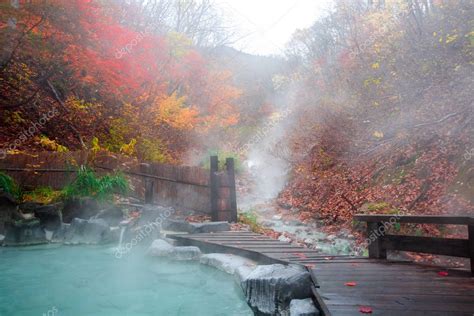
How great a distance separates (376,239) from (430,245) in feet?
3.04

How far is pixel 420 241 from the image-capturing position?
4.64 meters

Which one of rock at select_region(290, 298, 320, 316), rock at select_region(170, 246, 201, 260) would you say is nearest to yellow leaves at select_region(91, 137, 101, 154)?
rock at select_region(170, 246, 201, 260)

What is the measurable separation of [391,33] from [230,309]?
1320 centimetres

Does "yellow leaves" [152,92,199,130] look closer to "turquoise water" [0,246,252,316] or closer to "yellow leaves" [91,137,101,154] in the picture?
"yellow leaves" [91,137,101,154]

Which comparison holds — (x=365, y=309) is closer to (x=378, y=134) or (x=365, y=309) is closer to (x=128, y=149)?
(x=378, y=134)

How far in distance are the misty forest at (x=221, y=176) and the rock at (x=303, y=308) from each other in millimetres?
23

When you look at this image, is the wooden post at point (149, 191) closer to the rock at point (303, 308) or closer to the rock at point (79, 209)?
the rock at point (79, 209)

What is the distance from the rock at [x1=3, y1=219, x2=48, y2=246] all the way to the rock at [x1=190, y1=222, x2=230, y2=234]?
3.80m

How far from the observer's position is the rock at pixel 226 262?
575cm

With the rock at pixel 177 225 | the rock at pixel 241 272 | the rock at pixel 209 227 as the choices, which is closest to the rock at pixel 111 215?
the rock at pixel 177 225

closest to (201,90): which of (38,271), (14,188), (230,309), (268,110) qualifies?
(268,110)

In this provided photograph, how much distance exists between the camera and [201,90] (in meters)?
20.7

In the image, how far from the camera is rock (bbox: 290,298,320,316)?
3328mm

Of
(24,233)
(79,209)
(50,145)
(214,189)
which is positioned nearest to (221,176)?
(214,189)
